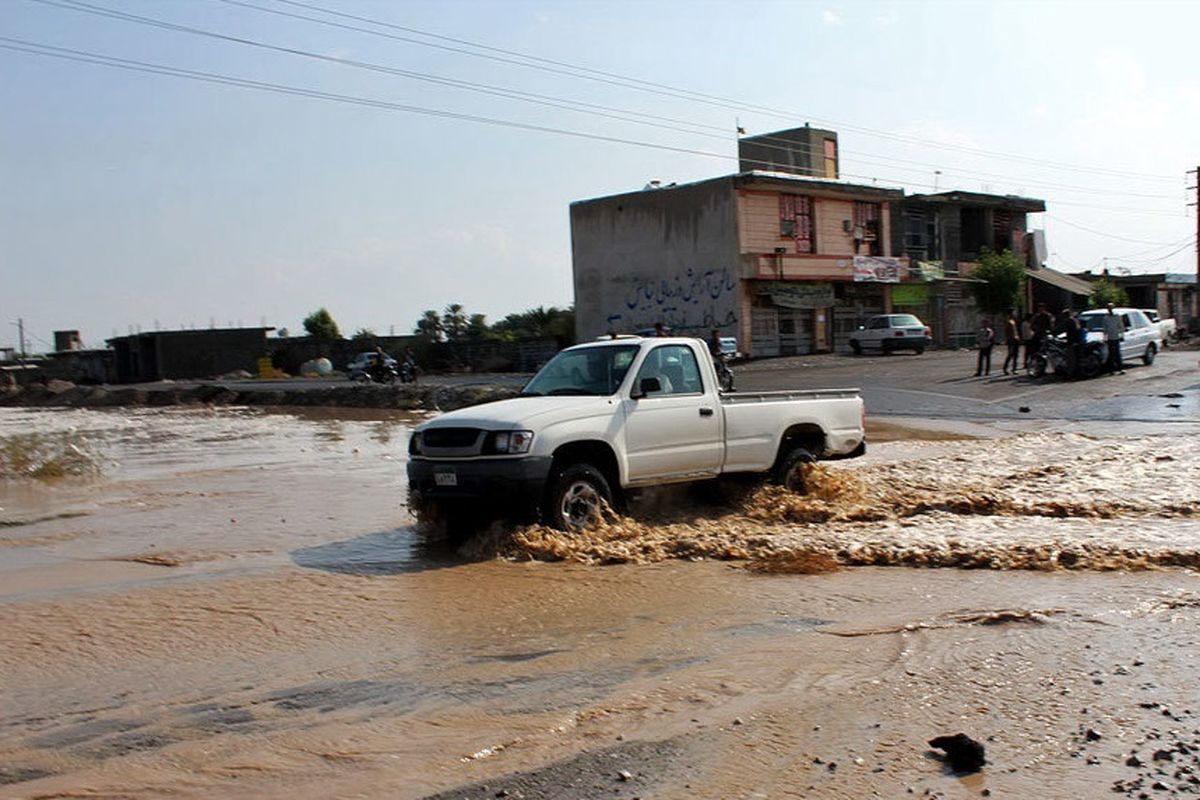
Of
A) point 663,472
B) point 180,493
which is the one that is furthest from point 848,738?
point 180,493

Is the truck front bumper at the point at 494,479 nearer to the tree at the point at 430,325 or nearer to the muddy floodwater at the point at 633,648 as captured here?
the muddy floodwater at the point at 633,648

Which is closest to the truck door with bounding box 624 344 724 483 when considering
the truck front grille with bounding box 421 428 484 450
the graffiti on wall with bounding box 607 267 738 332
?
the truck front grille with bounding box 421 428 484 450

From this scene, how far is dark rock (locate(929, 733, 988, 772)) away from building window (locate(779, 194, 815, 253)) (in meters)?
44.5

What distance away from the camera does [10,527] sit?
12.7 meters

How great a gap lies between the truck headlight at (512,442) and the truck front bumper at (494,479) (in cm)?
7

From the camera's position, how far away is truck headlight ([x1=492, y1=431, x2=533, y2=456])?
9.27 meters

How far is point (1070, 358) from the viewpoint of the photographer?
96.6ft

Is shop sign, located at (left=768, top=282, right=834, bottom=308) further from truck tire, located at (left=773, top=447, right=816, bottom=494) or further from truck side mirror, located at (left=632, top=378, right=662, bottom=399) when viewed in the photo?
truck side mirror, located at (left=632, top=378, right=662, bottom=399)

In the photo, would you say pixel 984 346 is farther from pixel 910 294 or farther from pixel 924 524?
pixel 910 294

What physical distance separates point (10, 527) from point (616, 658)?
9149 mm

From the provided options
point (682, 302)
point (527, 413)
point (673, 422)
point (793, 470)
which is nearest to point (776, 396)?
point (793, 470)

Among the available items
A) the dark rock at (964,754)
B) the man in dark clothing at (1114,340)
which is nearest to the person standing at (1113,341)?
the man in dark clothing at (1114,340)

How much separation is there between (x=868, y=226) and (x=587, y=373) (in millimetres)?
44173

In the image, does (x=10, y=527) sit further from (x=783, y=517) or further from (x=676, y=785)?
(x=676, y=785)
